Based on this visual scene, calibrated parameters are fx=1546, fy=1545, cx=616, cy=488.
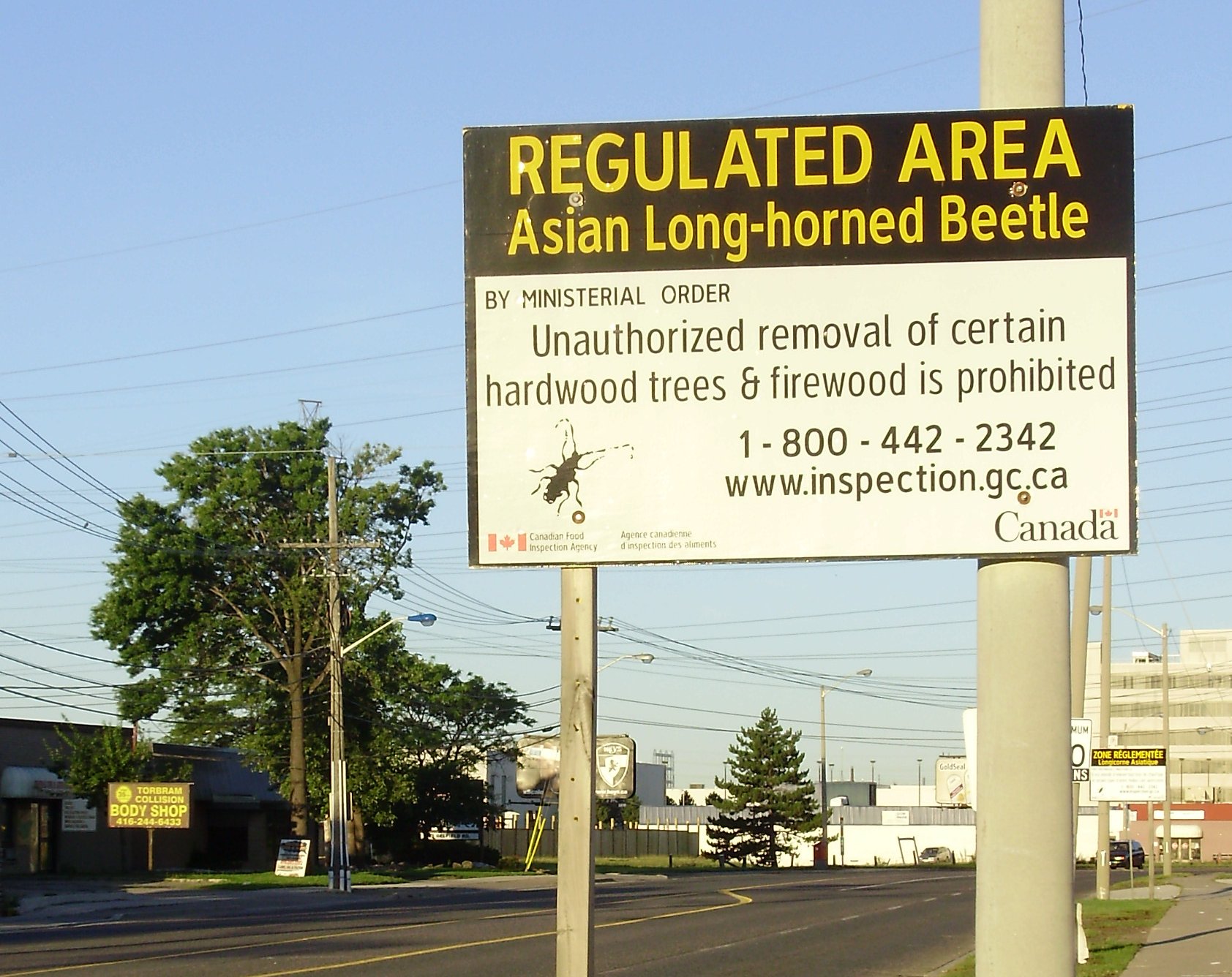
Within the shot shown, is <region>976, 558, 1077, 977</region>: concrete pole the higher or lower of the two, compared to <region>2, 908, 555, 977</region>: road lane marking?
higher

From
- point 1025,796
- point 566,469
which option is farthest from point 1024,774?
point 566,469

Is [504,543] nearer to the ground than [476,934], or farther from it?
farther from it

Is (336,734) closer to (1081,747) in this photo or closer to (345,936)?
(345,936)

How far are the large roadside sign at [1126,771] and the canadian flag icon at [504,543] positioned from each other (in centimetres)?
2230

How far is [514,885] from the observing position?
1800 inches

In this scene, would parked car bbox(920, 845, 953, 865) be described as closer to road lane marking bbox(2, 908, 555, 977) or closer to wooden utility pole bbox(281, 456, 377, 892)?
wooden utility pole bbox(281, 456, 377, 892)

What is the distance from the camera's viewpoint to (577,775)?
572cm

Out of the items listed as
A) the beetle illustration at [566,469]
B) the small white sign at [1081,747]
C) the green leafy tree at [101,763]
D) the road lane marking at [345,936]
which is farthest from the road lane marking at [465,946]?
the green leafy tree at [101,763]

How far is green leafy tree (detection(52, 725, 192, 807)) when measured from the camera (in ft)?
169

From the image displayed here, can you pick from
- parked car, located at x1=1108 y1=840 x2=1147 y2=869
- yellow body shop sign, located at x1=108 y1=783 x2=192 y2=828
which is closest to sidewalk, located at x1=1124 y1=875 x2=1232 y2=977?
yellow body shop sign, located at x1=108 y1=783 x2=192 y2=828

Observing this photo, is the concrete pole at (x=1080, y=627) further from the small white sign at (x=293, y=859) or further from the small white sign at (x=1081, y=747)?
the small white sign at (x=293, y=859)

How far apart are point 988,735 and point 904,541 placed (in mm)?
739

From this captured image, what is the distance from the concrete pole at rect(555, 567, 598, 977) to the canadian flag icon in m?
0.18

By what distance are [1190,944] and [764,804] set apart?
225ft
